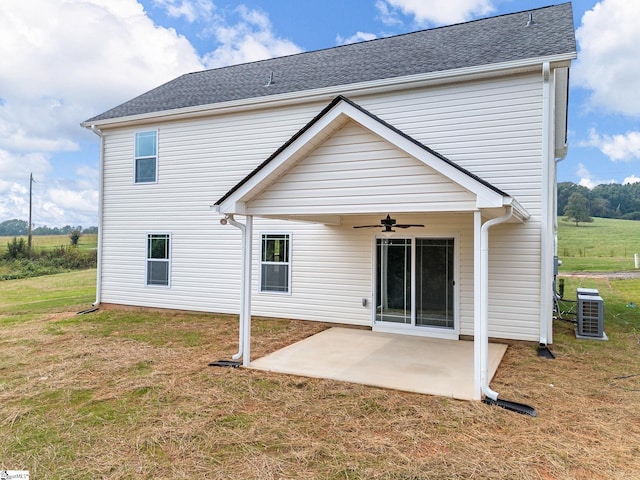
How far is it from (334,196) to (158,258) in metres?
7.19

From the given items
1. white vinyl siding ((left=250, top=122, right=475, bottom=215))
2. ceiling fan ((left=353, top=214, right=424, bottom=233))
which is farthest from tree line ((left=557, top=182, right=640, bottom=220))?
white vinyl siding ((left=250, top=122, right=475, bottom=215))

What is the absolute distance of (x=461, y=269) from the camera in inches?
305

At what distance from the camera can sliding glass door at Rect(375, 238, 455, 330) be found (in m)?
7.95

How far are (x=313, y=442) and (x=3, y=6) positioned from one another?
19.5m

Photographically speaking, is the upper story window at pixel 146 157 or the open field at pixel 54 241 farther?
the open field at pixel 54 241

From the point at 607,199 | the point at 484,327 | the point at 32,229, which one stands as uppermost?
the point at 607,199

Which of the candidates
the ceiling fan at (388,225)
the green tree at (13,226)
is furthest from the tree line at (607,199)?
the green tree at (13,226)

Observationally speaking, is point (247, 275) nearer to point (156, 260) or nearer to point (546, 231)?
point (546, 231)

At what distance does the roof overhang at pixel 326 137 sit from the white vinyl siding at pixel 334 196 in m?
0.16

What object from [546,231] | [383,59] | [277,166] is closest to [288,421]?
[277,166]

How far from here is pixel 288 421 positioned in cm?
404

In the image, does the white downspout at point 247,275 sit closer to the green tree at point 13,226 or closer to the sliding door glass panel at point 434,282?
the sliding door glass panel at point 434,282

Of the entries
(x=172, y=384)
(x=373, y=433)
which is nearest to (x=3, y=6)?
(x=172, y=384)

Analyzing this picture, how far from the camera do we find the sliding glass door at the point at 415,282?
7.95m
